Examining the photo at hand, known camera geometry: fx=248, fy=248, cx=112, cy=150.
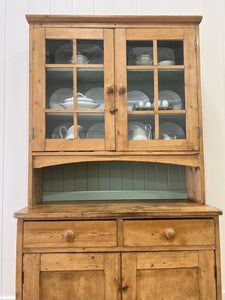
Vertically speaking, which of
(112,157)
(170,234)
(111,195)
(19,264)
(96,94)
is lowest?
(19,264)

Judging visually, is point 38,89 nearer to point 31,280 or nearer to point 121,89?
point 121,89

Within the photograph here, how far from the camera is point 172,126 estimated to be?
4.83ft

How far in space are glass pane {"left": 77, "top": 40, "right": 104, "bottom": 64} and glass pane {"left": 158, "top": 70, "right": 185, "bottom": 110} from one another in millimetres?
373

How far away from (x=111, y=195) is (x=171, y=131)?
0.61 m

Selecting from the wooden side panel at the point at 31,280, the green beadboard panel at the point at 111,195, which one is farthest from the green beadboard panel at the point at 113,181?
the wooden side panel at the point at 31,280

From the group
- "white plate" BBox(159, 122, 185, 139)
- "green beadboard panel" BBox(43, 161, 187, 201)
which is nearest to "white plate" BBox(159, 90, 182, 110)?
"white plate" BBox(159, 122, 185, 139)

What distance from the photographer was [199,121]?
1.45 metres

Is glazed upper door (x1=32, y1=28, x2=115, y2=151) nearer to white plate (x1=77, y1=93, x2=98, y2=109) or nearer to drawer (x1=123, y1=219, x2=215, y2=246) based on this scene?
white plate (x1=77, y1=93, x2=98, y2=109)

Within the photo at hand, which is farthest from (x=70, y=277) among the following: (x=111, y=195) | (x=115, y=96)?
(x=115, y=96)

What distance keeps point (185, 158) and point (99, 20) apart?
3.12ft

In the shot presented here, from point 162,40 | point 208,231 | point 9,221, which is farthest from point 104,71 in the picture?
point 9,221

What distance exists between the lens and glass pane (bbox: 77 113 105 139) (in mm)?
1454

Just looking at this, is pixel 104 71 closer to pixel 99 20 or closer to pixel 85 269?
pixel 99 20

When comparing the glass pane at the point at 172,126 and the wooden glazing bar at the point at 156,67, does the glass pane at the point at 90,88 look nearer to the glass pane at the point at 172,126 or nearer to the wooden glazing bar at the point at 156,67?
the wooden glazing bar at the point at 156,67
